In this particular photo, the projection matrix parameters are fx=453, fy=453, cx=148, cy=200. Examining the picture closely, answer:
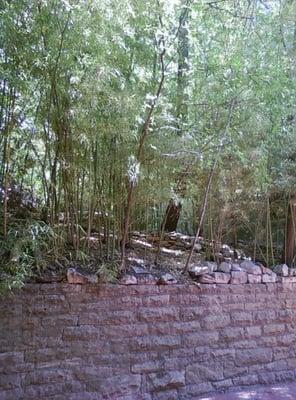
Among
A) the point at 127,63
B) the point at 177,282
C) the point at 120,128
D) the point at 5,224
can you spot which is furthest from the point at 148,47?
the point at 177,282

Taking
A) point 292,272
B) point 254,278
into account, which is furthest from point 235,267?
point 292,272

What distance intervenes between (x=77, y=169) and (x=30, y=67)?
0.81 m

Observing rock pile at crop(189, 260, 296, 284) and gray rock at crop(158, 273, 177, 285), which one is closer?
gray rock at crop(158, 273, 177, 285)

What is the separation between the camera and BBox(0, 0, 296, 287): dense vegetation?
2953mm

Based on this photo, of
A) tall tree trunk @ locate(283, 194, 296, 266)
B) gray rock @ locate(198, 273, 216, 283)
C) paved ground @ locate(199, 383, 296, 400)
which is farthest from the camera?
tall tree trunk @ locate(283, 194, 296, 266)

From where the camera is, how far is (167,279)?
372cm

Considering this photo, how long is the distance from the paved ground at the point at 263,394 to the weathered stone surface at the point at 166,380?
0.25 meters

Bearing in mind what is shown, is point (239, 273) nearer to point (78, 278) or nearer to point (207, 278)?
point (207, 278)

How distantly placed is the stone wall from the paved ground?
0.25 ft

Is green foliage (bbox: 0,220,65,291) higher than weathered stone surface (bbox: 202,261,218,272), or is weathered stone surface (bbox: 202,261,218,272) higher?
green foliage (bbox: 0,220,65,291)

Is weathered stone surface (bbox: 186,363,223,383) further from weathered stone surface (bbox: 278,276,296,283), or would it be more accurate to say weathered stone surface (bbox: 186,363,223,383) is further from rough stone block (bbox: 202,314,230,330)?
weathered stone surface (bbox: 278,276,296,283)

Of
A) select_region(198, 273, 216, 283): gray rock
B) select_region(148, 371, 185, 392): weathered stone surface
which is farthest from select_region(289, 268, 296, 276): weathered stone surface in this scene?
select_region(148, 371, 185, 392): weathered stone surface

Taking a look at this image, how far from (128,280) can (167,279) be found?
0.38 m

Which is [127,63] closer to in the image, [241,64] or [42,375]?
[241,64]
